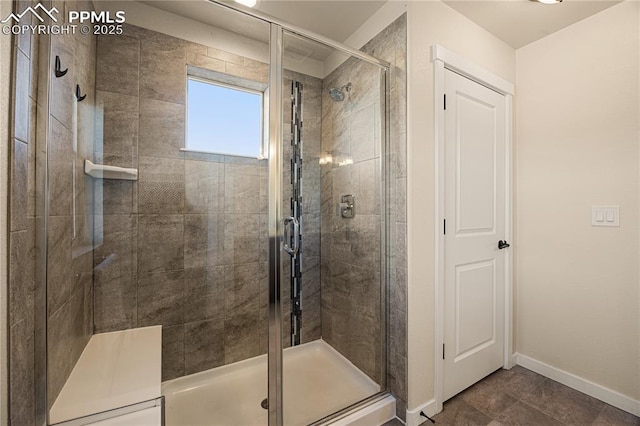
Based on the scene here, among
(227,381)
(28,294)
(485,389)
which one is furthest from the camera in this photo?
(485,389)

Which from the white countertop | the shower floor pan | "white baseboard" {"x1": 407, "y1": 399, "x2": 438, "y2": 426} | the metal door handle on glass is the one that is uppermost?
the metal door handle on glass

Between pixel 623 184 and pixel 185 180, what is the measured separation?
109 inches

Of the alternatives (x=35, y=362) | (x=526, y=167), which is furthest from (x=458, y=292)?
(x=35, y=362)

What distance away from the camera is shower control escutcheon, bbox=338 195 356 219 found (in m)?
1.74

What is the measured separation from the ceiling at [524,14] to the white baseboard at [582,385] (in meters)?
2.48

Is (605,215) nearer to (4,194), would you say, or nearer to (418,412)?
(418,412)

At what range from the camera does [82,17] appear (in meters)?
1.33

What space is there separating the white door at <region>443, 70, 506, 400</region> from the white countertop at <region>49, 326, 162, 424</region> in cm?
Answer: 169

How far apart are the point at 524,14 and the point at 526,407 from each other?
2573 mm

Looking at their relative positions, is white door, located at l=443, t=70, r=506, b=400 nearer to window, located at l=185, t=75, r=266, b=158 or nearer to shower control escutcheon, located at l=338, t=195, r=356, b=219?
shower control escutcheon, located at l=338, t=195, r=356, b=219

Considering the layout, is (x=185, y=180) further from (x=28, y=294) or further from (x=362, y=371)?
(x=362, y=371)

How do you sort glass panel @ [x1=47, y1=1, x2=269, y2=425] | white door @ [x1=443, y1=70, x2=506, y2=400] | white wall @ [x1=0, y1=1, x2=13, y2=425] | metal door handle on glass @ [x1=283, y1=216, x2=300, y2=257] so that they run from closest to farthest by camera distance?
white wall @ [x1=0, y1=1, x2=13, y2=425], glass panel @ [x1=47, y1=1, x2=269, y2=425], metal door handle on glass @ [x1=283, y1=216, x2=300, y2=257], white door @ [x1=443, y1=70, x2=506, y2=400]

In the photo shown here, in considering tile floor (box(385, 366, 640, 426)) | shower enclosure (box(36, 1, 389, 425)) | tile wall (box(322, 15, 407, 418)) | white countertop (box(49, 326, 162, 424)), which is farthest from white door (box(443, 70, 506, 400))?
white countertop (box(49, 326, 162, 424))

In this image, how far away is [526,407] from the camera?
5.59 ft
